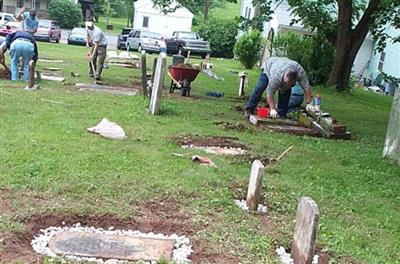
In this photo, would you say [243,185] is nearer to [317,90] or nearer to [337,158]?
[337,158]

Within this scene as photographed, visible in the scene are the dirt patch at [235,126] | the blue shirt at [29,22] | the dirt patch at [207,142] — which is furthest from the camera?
the blue shirt at [29,22]

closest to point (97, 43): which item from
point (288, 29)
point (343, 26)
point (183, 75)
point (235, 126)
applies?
point (183, 75)

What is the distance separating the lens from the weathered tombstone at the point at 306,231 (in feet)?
12.4

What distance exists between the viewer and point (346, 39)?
19656 mm

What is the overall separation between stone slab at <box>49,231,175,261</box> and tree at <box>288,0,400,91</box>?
50.3 ft

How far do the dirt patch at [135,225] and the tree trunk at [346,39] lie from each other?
1513cm

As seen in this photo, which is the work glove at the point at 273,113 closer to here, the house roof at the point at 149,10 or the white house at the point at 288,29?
the white house at the point at 288,29

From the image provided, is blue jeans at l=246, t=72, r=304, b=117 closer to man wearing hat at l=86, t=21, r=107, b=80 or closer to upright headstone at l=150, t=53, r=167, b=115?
upright headstone at l=150, t=53, r=167, b=115

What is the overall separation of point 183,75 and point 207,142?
5330mm

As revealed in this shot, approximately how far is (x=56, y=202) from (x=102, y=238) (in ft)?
2.53

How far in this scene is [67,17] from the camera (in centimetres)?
5228

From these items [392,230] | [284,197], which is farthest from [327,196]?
[392,230]

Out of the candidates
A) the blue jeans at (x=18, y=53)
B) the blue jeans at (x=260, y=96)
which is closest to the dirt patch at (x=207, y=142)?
the blue jeans at (x=260, y=96)

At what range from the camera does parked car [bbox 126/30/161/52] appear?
112 feet
